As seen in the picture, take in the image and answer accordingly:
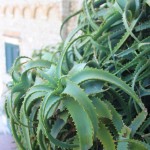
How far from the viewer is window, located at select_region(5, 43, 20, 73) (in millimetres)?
3080

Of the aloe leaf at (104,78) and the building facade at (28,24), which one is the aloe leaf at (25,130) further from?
the building facade at (28,24)

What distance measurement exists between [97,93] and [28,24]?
7.83 ft

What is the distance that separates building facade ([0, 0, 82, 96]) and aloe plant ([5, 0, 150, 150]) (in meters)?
1.20

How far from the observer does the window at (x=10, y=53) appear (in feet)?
10.1

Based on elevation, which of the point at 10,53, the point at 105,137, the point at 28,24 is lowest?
the point at 105,137

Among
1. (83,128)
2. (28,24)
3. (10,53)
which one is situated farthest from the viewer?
(10,53)

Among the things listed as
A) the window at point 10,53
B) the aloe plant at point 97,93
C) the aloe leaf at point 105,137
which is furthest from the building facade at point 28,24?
the aloe leaf at point 105,137

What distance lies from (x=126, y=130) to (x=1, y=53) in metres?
3.19

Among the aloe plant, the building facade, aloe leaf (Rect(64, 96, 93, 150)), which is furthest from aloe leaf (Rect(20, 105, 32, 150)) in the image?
the building facade

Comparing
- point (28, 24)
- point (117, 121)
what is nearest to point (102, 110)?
point (117, 121)

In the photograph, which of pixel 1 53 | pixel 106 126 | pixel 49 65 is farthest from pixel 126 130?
pixel 1 53

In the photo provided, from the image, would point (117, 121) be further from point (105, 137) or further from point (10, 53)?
point (10, 53)

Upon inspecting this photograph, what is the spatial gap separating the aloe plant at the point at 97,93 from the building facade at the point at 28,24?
120cm

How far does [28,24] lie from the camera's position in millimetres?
2611
